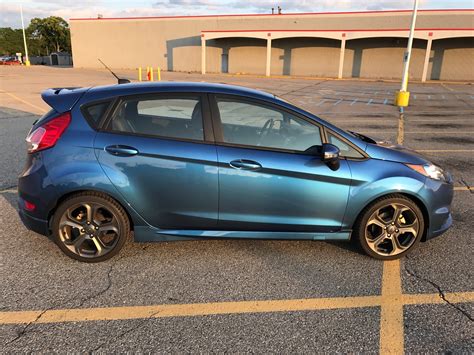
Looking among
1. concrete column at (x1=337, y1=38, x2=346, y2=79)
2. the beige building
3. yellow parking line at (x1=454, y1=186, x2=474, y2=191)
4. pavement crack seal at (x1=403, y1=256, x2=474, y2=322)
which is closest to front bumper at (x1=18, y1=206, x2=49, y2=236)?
pavement crack seal at (x1=403, y1=256, x2=474, y2=322)

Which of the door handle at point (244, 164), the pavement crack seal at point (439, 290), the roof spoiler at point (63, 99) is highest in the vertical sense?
the roof spoiler at point (63, 99)

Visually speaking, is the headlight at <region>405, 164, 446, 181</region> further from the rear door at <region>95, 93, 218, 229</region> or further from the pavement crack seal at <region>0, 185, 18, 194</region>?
the pavement crack seal at <region>0, 185, 18, 194</region>

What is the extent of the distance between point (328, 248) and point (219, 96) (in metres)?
1.80

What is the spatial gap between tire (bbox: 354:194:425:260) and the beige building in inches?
1401

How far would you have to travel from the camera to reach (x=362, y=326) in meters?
2.75

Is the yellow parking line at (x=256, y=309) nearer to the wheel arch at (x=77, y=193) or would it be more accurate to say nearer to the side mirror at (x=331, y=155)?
the wheel arch at (x=77, y=193)

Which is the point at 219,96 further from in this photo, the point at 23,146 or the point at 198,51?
the point at 198,51

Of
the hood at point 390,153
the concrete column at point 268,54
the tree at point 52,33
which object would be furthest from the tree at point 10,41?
the hood at point 390,153

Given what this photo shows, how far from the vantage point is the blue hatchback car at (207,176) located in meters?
3.31

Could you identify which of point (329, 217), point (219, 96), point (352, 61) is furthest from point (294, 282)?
point (352, 61)

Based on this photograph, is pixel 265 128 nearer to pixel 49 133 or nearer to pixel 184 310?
pixel 184 310

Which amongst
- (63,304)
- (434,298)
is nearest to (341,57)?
(434,298)

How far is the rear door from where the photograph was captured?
330 cm

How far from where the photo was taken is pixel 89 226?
3432 millimetres
